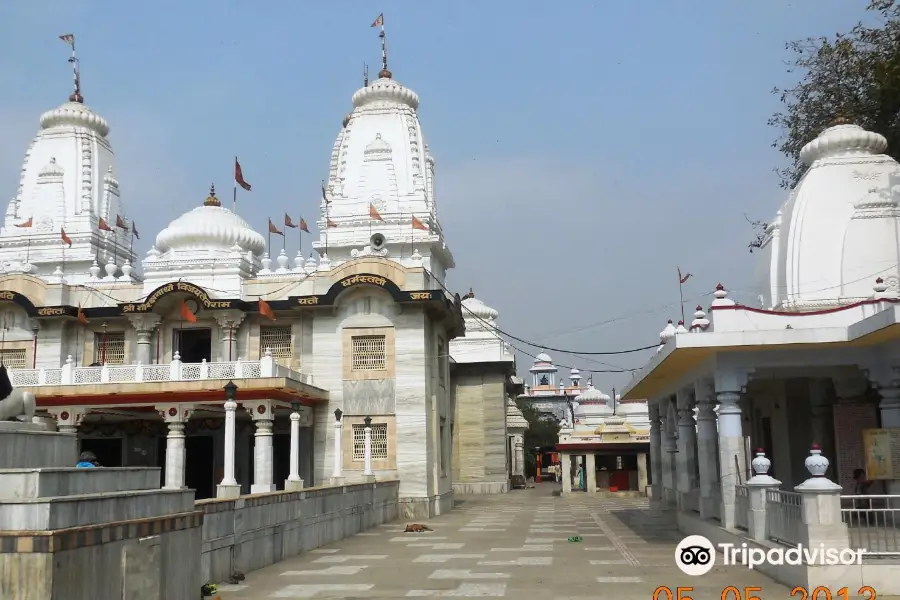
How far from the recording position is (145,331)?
3272 centimetres

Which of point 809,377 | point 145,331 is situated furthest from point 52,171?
point 809,377

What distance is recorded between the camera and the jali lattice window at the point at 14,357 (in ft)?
108

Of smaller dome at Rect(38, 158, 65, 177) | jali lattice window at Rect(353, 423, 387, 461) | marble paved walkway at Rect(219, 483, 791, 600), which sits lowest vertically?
marble paved walkway at Rect(219, 483, 791, 600)

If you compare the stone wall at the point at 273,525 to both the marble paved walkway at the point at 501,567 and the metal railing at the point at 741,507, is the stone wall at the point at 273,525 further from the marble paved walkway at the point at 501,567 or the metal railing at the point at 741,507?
the metal railing at the point at 741,507

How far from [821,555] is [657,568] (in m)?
3.43

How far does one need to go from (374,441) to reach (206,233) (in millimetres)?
12003

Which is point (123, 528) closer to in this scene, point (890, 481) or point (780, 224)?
point (890, 481)

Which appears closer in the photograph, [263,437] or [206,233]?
[263,437]

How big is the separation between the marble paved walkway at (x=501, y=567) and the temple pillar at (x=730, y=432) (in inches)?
61.2

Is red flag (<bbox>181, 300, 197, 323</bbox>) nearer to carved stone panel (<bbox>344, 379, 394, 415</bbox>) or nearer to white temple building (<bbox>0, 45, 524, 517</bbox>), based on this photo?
white temple building (<bbox>0, 45, 524, 517</bbox>)

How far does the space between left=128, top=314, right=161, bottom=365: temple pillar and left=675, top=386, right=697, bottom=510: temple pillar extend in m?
19.2

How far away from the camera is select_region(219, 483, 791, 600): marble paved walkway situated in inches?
483
